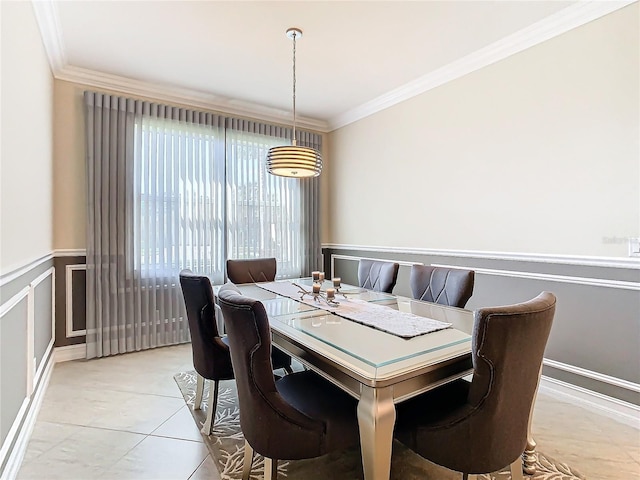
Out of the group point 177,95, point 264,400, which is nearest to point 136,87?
point 177,95

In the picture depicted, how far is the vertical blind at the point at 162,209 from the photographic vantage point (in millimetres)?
3398

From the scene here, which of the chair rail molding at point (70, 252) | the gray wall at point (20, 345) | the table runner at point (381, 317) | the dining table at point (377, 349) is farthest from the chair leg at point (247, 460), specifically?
the chair rail molding at point (70, 252)

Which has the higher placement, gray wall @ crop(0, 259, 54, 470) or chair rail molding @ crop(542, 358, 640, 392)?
gray wall @ crop(0, 259, 54, 470)

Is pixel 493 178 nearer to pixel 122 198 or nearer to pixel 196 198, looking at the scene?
pixel 196 198

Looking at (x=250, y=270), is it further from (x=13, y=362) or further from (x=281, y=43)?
(x=281, y=43)

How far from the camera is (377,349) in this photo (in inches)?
54.4

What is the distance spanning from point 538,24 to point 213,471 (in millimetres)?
3580

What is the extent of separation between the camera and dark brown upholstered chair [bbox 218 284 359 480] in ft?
4.30

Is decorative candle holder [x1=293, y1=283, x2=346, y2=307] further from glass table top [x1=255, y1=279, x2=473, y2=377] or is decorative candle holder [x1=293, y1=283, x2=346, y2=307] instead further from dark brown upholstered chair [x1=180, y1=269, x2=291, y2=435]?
dark brown upholstered chair [x1=180, y1=269, x2=291, y2=435]

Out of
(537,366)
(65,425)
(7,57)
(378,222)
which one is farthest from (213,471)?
(378,222)

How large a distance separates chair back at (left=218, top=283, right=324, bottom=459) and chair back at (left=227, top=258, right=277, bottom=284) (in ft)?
6.15

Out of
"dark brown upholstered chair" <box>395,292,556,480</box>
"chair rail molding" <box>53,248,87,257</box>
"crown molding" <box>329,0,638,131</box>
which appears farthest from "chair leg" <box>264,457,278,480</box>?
"crown molding" <box>329,0,638,131</box>

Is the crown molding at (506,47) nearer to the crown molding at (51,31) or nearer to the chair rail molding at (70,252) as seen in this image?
the crown molding at (51,31)

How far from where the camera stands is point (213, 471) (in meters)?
1.78
